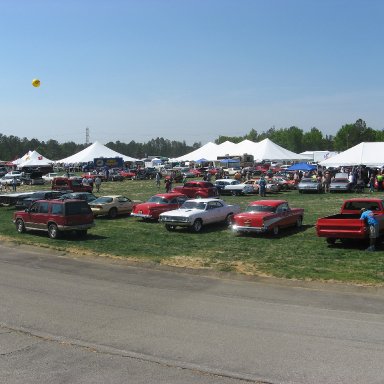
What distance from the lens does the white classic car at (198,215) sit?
77.6ft

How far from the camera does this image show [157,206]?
27391mm

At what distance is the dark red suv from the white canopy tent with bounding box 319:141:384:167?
2694cm

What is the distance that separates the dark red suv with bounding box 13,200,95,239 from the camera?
23.1 metres

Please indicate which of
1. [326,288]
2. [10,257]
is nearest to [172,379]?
[326,288]

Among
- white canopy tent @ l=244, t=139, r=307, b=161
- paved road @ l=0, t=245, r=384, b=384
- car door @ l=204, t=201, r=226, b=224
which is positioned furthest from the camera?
white canopy tent @ l=244, t=139, r=307, b=161

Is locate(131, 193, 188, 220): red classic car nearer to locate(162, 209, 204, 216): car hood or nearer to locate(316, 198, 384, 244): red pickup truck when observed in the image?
locate(162, 209, 204, 216): car hood

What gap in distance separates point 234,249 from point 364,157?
28.0 metres

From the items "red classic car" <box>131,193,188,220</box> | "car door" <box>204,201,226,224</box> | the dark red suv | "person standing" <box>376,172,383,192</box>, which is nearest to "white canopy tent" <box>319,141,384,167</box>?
"person standing" <box>376,172,383,192</box>

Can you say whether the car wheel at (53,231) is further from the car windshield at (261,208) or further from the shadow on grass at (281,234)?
the car windshield at (261,208)

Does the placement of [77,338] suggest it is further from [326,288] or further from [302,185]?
[302,185]

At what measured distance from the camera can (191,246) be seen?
20031 millimetres

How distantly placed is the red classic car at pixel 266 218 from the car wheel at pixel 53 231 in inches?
304

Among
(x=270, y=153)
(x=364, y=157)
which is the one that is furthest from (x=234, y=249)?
(x=270, y=153)

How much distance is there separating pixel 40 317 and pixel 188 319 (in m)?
3.01
